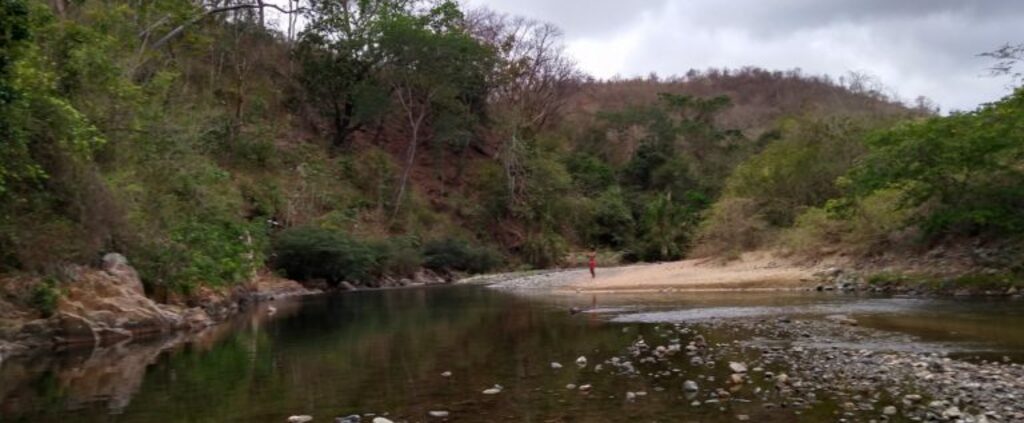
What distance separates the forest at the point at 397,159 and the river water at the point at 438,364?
492cm

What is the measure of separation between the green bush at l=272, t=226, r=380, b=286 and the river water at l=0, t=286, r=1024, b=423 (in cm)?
1459

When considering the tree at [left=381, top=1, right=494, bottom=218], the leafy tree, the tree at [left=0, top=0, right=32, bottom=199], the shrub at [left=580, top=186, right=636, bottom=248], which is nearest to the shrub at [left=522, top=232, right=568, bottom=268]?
the shrub at [left=580, top=186, right=636, bottom=248]

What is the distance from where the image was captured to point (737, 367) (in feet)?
40.6

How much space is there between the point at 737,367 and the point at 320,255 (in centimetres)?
3183

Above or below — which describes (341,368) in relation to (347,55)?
below

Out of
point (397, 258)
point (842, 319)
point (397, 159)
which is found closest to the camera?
point (842, 319)

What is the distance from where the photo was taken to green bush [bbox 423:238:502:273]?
51.2 meters

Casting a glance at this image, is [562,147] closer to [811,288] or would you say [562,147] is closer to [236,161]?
[236,161]

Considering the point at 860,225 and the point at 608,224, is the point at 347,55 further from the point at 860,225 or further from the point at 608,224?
the point at 860,225

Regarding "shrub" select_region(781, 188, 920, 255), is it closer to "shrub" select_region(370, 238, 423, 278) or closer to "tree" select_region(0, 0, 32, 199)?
"shrub" select_region(370, 238, 423, 278)

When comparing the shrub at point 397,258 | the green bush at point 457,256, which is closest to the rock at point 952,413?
the shrub at point 397,258

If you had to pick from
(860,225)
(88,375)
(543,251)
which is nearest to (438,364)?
(88,375)

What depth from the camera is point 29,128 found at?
18359 millimetres

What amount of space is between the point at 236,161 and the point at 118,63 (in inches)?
925
